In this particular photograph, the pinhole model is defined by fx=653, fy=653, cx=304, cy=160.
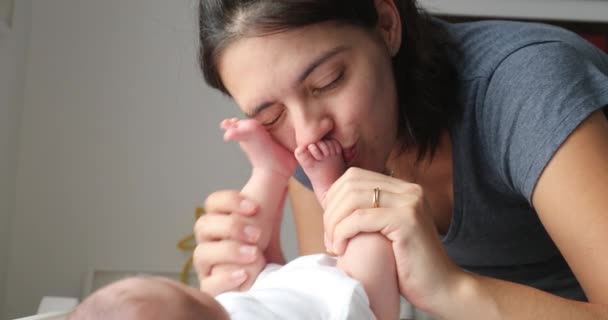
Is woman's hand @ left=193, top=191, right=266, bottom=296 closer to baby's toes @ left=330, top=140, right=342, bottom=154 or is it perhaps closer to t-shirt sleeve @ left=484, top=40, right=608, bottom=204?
baby's toes @ left=330, top=140, right=342, bottom=154

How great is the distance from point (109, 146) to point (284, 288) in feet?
5.32

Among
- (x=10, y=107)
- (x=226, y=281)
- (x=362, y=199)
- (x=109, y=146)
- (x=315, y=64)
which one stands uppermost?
(x=315, y=64)

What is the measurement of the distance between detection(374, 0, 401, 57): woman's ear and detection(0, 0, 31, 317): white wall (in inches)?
52.7

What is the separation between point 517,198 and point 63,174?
1.66m

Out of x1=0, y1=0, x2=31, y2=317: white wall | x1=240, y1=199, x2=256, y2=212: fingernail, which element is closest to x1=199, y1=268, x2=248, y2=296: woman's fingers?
x1=240, y1=199, x2=256, y2=212: fingernail

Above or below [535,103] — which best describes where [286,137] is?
below

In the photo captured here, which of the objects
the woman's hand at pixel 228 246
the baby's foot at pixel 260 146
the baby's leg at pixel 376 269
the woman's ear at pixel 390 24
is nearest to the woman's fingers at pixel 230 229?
the woman's hand at pixel 228 246

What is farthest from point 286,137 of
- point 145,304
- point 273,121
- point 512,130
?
point 145,304

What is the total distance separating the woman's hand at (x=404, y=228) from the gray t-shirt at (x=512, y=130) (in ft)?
0.58

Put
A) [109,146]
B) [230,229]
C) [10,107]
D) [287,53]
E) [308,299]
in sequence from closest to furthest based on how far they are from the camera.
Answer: [308,299] < [287,53] < [230,229] < [10,107] < [109,146]

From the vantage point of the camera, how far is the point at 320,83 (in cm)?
92

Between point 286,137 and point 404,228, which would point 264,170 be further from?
point 404,228

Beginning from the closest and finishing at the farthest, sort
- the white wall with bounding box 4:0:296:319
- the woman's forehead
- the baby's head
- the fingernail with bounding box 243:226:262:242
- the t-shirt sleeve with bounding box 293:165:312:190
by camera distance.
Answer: the baby's head < the woman's forehead < the fingernail with bounding box 243:226:262:242 < the t-shirt sleeve with bounding box 293:165:312:190 < the white wall with bounding box 4:0:296:319

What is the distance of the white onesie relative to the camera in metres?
0.73
